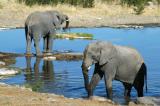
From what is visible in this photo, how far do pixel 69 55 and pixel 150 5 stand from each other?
34107 mm

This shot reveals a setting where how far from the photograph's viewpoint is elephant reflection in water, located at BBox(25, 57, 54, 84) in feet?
63.5

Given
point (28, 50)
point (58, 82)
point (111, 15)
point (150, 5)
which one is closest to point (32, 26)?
point (28, 50)

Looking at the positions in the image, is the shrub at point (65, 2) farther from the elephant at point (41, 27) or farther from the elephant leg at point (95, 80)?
the elephant leg at point (95, 80)

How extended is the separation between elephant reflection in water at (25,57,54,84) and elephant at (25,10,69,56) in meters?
2.11

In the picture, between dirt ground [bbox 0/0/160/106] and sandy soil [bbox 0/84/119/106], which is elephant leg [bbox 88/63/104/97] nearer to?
sandy soil [bbox 0/84/119/106]

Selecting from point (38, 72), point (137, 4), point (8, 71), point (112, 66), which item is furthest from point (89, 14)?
point (112, 66)

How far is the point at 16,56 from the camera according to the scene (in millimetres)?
25344

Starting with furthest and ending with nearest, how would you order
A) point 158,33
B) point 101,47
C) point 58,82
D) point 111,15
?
1. point 111,15
2. point 158,33
3. point 58,82
4. point 101,47

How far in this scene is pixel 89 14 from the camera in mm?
50875

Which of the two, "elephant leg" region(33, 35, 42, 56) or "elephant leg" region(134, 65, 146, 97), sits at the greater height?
"elephant leg" region(134, 65, 146, 97)

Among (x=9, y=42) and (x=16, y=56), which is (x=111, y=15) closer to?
(x=9, y=42)

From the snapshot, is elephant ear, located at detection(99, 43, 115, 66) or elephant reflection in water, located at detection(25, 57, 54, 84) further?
elephant reflection in water, located at detection(25, 57, 54, 84)

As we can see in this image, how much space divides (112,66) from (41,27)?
10.7 metres

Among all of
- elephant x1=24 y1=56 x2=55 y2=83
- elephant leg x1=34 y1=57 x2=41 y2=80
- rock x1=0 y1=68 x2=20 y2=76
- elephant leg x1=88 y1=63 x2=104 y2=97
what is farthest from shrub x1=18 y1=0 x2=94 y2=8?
elephant leg x1=88 y1=63 x2=104 y2=97
